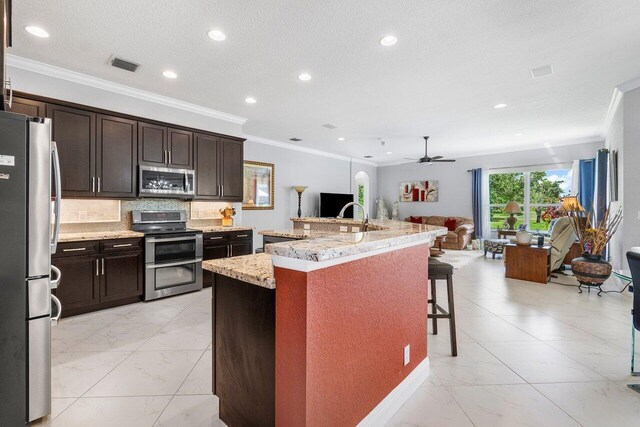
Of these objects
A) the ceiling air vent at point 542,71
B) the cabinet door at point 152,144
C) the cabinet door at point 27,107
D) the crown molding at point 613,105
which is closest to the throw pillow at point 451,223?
the crown molding at point 613,105

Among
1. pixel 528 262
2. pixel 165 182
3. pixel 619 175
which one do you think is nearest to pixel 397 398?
pixel 165 182

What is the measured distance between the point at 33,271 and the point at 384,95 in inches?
155

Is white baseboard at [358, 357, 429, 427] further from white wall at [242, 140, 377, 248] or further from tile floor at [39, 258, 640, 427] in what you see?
white wall at [242, 140, 377, 248]

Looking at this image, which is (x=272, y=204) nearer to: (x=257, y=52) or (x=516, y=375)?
(x=257, y=52)

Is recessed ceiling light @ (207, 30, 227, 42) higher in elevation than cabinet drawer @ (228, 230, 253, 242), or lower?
→ higher

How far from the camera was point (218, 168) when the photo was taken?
4938 millimetres

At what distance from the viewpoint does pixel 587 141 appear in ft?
22.7

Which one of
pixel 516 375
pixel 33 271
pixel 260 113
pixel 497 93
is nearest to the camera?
pixel 33 271

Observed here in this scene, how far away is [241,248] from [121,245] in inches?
66.1

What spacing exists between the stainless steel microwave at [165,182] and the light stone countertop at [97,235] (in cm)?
53

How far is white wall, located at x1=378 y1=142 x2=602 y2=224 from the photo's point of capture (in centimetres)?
737

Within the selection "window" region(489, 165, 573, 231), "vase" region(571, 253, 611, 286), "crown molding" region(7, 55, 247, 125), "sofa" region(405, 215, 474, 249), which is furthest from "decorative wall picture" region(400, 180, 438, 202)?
"crown molding" region(7, 55, 247, 125)

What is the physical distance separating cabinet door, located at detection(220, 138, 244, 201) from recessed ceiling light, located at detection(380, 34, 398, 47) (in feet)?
10.1

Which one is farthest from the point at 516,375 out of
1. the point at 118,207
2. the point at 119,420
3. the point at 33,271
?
the point at 118,207
